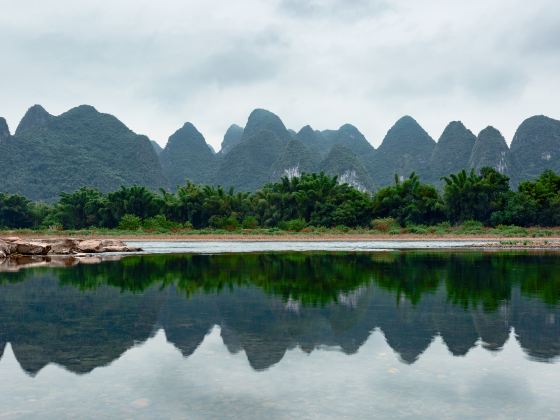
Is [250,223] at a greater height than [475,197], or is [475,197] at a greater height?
[475,197]

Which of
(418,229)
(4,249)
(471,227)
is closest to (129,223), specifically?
(4,249)

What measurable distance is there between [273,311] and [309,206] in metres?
37.6

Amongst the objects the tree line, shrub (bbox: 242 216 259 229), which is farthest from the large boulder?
shrub (bbox: 242 216 259 229)

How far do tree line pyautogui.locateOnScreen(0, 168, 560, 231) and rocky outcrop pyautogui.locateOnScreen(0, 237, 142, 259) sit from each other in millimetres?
20107

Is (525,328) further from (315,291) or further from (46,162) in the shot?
(46,162)

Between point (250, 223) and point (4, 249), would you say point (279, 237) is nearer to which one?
point (250, 223)

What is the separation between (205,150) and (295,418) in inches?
4959

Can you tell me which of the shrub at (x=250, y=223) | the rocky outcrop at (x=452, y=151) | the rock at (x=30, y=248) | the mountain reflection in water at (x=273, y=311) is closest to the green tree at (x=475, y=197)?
the shrub at (x=250, y=223)

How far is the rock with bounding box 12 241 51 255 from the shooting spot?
71.7ft

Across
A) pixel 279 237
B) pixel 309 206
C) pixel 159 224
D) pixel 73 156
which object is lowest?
pixel 279 237

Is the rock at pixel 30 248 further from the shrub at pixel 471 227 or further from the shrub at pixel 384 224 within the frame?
the shrub at pixel 471 227

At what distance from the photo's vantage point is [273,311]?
801cm

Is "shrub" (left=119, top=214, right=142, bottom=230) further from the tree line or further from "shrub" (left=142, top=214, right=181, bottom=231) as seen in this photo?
"shrub" (left=142, top=214, right=181, bottom=231)

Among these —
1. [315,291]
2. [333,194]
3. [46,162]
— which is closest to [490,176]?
[333,194]
